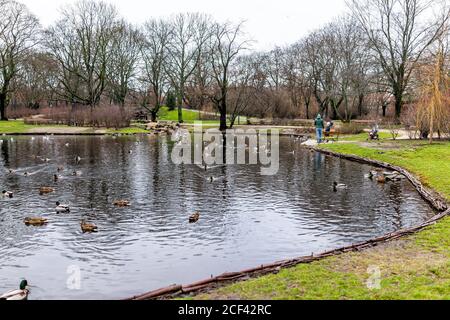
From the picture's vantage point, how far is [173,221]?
1425 cm

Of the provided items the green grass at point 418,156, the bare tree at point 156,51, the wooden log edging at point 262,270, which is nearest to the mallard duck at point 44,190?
the wooden log edging at point 262,270

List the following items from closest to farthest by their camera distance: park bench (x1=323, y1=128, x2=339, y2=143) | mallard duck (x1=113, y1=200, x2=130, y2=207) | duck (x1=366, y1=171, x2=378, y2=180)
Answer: mallard duck (x1=113, y1=200, x2=130, y2=207) < duck (x1=366, y1=171, x2=378, y2=180) < park bench (x1=323, y1=128, x2=339, y2=143)

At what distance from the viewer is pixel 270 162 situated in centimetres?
2848

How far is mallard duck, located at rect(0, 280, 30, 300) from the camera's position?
27.1ft

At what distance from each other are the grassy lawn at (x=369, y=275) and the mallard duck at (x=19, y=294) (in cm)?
332

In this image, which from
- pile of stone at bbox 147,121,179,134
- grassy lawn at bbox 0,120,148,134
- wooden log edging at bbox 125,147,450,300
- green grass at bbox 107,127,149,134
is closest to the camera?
wooden log edging at bbox 125,147,450,300

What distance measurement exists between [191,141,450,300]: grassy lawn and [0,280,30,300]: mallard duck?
10.9 ft

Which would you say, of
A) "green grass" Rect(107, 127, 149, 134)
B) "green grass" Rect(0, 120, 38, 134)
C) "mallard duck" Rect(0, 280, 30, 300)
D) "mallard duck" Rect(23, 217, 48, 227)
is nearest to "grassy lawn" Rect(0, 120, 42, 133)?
"green grass" Rect(0, 120, 38, 134)

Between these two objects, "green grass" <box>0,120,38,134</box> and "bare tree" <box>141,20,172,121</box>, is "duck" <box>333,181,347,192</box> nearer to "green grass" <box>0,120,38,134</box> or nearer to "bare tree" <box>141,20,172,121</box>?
"green grass" <box>0,120,38,134</box>

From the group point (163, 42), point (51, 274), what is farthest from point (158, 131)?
point (51, 274)

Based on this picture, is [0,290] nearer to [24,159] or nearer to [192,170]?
[192,170]

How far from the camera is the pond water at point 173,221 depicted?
1010cm

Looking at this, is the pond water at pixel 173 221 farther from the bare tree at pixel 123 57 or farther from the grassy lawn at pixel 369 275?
the bare tree at pixel 123 57
